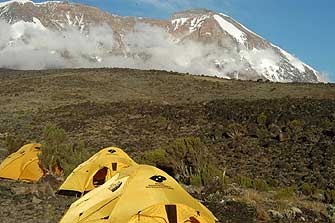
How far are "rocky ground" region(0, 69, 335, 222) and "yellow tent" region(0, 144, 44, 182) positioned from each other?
1044 millimetres

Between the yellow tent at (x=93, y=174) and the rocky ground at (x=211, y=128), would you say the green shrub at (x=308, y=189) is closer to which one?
the rocky ground at (x=211, y=128)

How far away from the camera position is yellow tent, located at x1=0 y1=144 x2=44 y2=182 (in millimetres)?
19594

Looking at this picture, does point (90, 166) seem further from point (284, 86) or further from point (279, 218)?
point (284, 86)

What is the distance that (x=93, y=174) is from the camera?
16.0m

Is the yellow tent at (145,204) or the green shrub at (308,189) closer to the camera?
the yellow tent at (145,204)

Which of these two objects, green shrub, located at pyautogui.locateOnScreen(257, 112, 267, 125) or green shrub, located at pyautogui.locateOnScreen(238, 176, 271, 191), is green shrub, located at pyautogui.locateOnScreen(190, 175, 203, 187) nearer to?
green shrub, located at pyautogui.locateOnScreen(238, 176, 271, 191)

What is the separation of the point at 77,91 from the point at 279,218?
47667 mm

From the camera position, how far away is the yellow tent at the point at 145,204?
9672mm

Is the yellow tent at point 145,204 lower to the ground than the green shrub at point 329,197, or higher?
higher

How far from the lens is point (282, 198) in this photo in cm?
1620

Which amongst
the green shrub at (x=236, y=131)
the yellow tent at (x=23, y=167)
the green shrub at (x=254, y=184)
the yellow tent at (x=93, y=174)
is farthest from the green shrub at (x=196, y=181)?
the green shrub at (x=236, y=131)

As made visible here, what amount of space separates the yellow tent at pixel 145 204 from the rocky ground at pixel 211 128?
3133 mm

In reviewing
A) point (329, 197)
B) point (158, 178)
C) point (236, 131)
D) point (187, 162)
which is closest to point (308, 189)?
point (329, 197)

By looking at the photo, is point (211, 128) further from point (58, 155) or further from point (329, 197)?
point (329, 197)
